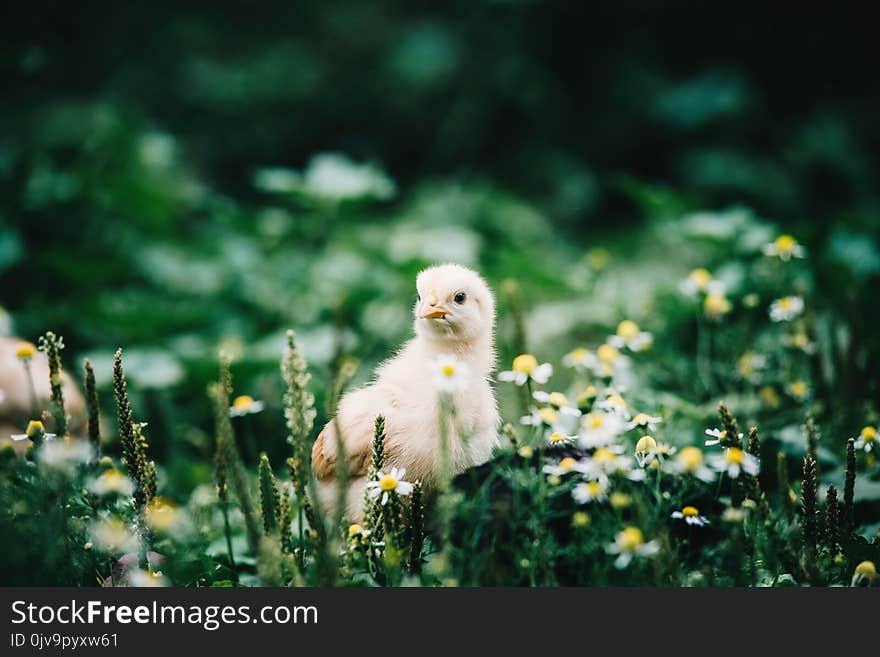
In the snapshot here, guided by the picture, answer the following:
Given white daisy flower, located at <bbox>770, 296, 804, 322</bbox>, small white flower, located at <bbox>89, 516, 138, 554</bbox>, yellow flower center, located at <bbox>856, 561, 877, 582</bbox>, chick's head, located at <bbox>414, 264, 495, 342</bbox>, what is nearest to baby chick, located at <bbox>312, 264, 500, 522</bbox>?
chick's head, located at <bbox>414, 264, 495, 342</bbox>

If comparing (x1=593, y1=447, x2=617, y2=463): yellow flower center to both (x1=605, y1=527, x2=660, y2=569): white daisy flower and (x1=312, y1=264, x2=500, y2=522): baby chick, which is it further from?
(x1=312, y1=264, x2=500, y2=522): baby chick

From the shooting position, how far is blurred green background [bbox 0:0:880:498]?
134 inches

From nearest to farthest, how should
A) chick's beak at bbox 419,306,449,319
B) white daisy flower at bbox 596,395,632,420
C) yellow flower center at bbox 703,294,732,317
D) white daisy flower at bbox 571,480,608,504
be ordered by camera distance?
white daisy flower at bbox 571,480,608,504, white daisy flower at bbox 596,395,632,420, chick's beak at bbox 419,306,449,319, yellow flower center at bbox 703,294,732,317

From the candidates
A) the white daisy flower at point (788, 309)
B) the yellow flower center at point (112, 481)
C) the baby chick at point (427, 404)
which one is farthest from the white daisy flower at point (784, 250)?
the yellow flower center at point (112, 481)

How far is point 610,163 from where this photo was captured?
18.1ft

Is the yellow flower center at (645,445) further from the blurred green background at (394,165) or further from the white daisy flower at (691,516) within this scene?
the blurred green background at (394,165)

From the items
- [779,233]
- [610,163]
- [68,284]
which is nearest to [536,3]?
[610,163]

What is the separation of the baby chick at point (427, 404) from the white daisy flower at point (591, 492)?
27 centimetres

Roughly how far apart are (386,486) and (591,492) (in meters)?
0.36

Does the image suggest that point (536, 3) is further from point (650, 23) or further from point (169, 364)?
point (169, 364)

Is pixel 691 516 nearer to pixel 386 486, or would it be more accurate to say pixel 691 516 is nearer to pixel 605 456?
pixel 605 456

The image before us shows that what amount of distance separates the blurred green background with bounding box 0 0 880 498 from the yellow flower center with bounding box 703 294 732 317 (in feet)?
2.23

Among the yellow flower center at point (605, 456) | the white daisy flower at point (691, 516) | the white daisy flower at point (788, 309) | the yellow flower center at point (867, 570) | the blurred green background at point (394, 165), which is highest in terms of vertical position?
the blurred green background at point (394, 165)

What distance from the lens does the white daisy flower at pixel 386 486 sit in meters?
1.46
